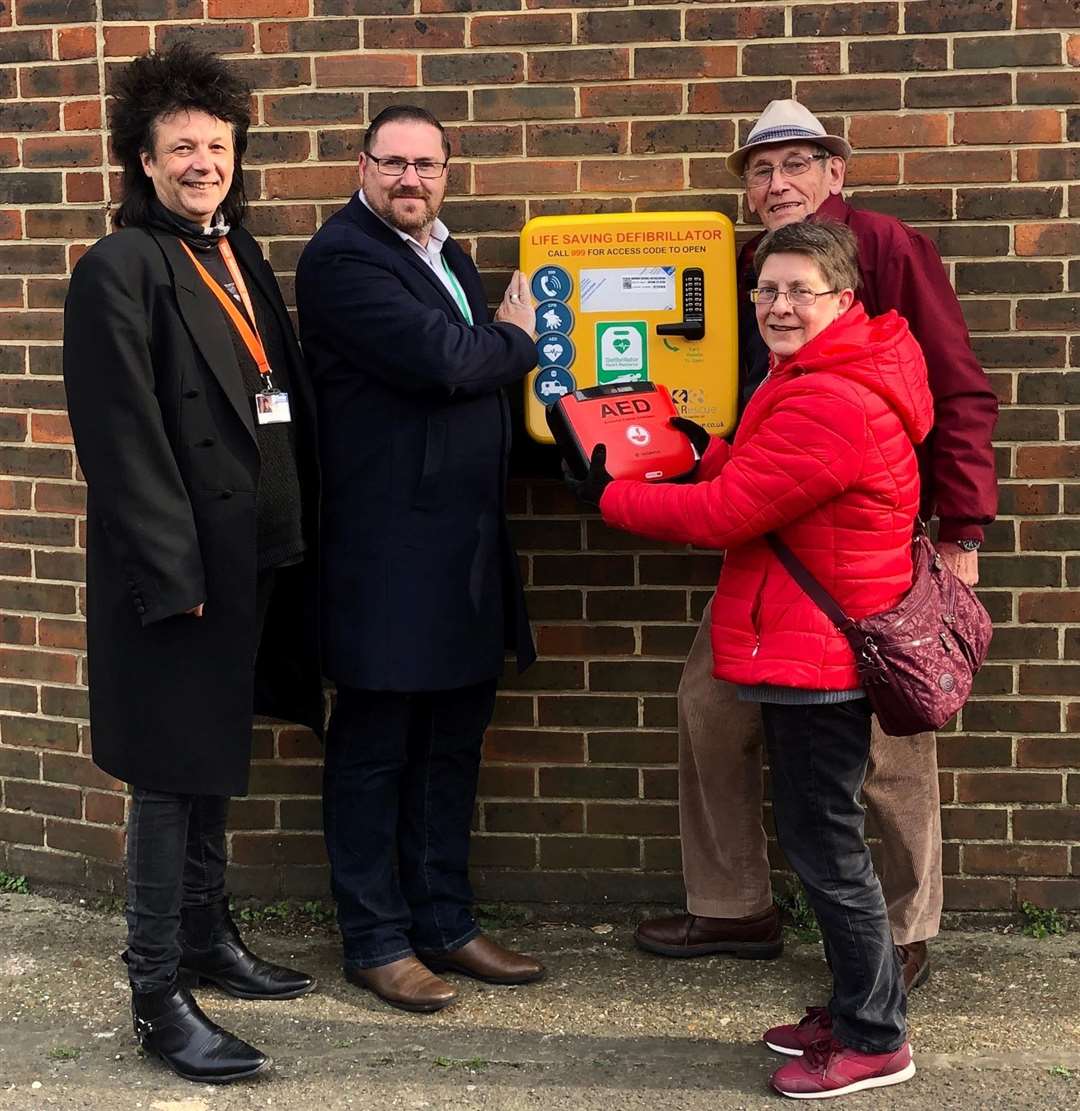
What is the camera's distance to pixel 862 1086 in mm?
3189

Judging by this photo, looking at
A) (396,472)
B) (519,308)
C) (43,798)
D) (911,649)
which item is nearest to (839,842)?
(911,649)

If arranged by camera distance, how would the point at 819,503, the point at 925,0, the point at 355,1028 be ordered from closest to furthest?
the point at 819,503
the point at 355,1028
the point at 925,0

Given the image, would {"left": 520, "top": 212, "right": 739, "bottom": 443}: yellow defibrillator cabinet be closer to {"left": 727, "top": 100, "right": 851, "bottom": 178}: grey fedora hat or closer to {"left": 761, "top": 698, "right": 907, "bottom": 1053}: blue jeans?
{"left": 727, "top": 100, "right": 851, "bottom": 178}: grey fedora hat

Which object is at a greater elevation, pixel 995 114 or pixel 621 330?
pixel 995 114

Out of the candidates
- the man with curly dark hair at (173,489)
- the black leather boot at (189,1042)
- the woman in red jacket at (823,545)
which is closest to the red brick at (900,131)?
the woman in red jacket at (823,545)

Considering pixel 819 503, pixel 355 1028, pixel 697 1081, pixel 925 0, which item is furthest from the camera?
pixel 925 0

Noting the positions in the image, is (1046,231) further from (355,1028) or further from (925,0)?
(355,1028)

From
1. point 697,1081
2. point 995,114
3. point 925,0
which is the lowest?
point 697,1081

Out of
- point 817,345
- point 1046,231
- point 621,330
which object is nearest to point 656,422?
point 621,330

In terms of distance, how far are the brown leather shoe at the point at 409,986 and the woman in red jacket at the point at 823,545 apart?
0.85 meters

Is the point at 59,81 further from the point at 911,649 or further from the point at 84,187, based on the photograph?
the point at 911,649

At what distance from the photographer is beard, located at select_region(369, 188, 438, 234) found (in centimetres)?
353

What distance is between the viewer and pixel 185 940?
12.1 ft

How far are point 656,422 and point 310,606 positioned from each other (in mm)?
962
